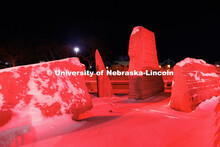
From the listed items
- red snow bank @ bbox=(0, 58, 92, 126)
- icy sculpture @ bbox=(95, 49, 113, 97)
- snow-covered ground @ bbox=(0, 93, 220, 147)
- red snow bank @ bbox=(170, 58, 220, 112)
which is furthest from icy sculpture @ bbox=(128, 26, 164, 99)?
red snow bank @ bbox=(0, 58, 92, 126)

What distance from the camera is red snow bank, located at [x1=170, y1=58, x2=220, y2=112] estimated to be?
175 inches

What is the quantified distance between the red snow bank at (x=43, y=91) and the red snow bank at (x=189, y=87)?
9.89 feet

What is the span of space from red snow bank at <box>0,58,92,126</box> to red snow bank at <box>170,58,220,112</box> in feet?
9.89

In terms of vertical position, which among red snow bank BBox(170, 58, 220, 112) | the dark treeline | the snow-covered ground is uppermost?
the dark treeline

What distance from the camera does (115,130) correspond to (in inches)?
115

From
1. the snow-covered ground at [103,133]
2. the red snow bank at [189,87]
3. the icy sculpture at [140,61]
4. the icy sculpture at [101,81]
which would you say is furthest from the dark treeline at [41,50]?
the snow-covered ground at [103,133]

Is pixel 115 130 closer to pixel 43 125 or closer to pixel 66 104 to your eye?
pixel 66 104

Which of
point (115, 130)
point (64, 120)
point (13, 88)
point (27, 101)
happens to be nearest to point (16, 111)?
point (27, 101)

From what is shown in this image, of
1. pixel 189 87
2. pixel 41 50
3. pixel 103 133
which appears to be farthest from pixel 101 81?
pixel 41 50

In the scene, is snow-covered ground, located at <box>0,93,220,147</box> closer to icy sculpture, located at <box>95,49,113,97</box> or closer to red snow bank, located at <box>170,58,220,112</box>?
red snow bank, located at <box>170,58,220,112</box>

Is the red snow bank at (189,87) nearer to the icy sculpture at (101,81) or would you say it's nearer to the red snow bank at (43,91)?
the red snow bank at (43,91)

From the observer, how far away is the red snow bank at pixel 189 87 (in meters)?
4.44

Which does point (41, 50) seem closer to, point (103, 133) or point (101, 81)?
point (101, 81)

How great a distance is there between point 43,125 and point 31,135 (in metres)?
0.27
